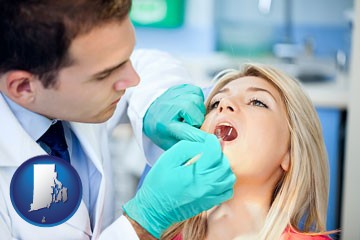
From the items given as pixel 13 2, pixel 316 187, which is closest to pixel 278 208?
pixel 316 187

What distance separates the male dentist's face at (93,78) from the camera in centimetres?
127

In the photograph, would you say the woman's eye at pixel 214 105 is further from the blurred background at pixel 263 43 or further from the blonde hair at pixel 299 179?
the blurred background at pixel 263 43

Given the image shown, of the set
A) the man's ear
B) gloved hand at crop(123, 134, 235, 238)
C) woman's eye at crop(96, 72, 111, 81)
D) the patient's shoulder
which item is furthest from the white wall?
the man's ear

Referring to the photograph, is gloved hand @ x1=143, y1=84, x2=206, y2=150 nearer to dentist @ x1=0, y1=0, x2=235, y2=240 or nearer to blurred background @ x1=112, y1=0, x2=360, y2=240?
dentist @ x1=0, y1=0, x2=235, y2=240

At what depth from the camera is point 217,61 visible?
3268 mm

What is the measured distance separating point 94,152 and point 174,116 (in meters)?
0.22

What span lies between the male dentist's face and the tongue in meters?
0.30

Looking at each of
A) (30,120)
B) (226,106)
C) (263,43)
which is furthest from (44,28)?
(263,43)

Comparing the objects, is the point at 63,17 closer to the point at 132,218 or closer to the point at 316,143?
the point at 132,218

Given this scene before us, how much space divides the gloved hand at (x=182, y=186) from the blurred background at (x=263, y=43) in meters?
1.44

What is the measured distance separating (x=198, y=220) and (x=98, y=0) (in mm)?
679

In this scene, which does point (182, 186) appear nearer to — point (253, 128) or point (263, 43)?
point (253, 128)

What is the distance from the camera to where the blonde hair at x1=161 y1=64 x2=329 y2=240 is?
1536mm

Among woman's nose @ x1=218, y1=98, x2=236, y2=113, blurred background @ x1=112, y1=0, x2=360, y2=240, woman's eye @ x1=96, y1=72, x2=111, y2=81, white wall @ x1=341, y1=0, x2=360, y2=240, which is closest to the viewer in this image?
woman's eye @ x1=96, y1=72, x2=111, y2=81
